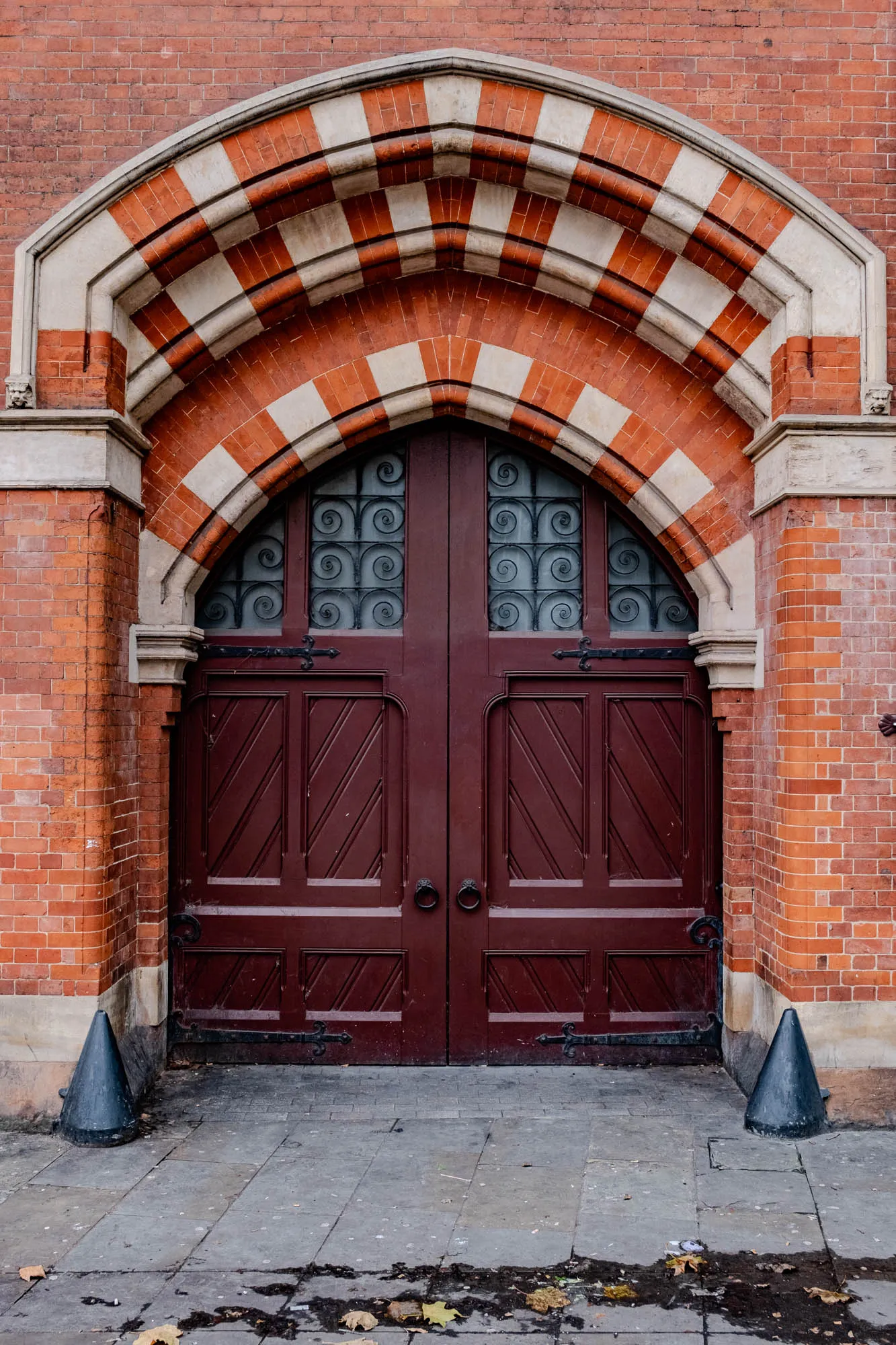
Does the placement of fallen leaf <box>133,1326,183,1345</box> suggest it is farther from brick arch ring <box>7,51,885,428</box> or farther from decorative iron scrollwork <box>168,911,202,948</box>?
brick arch ring <box>7,51,885,428</box>

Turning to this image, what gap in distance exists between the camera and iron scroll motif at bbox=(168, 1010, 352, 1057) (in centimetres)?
603

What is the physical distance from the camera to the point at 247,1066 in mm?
6016

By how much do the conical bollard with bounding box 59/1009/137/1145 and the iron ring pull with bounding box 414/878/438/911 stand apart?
173 cm

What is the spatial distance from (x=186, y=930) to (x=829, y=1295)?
3.70m

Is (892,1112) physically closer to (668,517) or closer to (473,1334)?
(473,1334)

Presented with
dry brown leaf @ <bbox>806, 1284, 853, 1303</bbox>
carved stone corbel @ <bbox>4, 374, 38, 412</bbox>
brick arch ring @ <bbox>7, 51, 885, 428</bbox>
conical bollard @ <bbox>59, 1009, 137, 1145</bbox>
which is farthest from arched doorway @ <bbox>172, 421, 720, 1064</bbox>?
dry brown leaf @ <bbox>806, 1284, 853, 1303</bbox>

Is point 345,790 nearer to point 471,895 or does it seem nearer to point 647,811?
point 471,895

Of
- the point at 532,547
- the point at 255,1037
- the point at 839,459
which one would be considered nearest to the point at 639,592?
the point at 532,547

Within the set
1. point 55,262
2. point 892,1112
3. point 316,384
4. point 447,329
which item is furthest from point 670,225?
point 892,1112

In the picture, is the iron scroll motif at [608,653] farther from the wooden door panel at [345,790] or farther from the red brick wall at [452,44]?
the red brick wall at [452,44]

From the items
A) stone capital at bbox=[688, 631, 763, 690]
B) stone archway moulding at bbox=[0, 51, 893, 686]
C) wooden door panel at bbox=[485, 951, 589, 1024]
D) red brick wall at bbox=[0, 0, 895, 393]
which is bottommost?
wooden door panel at bbox=[485, 951, 589, 1024]

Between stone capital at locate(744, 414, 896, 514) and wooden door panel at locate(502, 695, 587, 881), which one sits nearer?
stone capital at locate(744, 414, 896, 514)

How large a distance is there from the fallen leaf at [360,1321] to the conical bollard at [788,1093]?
2288 mm

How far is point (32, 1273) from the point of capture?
12.3 feet
